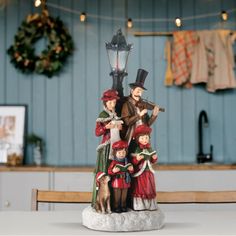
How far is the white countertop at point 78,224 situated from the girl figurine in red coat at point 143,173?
89 mm

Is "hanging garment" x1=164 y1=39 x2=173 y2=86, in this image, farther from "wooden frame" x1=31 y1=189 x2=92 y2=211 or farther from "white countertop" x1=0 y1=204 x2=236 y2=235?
"white countertop" x1=0 y1=204 x2=236 y2=235

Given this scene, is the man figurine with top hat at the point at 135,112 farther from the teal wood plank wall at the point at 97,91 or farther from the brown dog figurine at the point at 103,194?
the teal wood plank wall at the point at 97,91

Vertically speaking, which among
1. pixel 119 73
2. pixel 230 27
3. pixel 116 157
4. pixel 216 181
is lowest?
pixel 216 181

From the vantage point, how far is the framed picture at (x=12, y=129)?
381 centimetres

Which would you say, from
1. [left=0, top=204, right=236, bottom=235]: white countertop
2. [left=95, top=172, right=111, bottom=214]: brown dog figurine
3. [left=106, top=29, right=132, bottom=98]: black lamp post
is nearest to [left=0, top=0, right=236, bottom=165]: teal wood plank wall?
[left=0, top=204, right=236, bottom=235]: white countertop

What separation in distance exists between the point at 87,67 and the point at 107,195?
102 inches

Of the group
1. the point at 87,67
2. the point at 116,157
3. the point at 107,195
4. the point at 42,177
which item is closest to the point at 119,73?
the point at 116,157

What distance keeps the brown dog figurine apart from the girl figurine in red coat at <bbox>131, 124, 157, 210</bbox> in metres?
0.08

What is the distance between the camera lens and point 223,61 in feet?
12.4

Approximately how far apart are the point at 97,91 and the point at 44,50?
0.52m

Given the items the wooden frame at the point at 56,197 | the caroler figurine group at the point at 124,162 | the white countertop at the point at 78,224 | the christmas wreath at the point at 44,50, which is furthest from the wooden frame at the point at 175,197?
the christmas wreath at the point at 44,50

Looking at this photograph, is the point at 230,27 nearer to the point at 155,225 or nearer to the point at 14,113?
the point at 14,113

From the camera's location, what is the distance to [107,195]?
4.69ft

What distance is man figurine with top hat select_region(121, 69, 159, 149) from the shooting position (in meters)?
1.48
